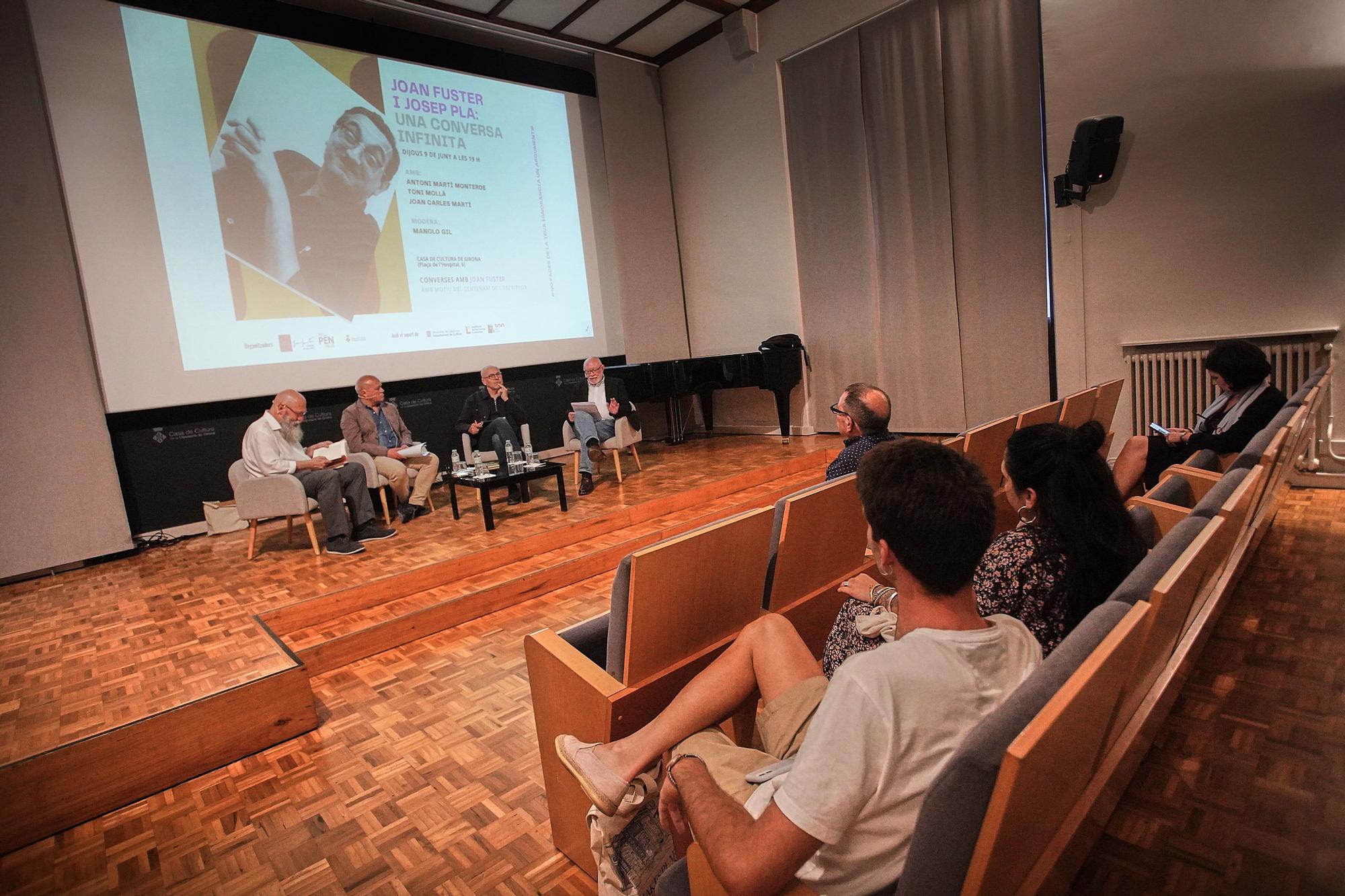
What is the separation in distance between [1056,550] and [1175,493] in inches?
36.6

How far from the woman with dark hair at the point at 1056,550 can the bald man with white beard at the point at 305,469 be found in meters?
3.67

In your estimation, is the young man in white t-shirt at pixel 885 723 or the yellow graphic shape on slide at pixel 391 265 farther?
the yellow graphic shape on slide at pixel 391 265

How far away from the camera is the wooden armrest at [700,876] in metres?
1.05

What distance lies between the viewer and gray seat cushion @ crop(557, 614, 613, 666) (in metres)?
1.81

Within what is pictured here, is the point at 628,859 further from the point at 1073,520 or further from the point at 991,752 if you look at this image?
the point at 1073,520

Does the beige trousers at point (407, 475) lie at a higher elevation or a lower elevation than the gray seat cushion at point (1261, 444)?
lower

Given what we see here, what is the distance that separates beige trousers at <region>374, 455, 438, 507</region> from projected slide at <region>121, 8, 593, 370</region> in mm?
1349

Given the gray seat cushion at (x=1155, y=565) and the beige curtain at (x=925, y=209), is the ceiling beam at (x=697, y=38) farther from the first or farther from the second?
the gray seat cushion at (x=1155, y=565)

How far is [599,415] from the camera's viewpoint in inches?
234

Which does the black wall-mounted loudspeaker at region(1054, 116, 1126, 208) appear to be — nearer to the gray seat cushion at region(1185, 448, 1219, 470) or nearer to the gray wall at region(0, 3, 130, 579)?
the gray seat cushion at region(1185, 448, 1219, 470)


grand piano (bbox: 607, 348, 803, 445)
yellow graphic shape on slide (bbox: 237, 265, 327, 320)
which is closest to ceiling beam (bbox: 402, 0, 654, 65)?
yellow graphic shape on slide (bbox: 237, 265, 327, 320)

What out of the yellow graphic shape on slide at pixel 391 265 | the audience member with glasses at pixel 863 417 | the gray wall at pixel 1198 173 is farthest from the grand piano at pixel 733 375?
the audience member with glasses at pixel 863 417

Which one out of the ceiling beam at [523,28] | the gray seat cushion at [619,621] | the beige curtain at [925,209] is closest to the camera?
the gray seat cushion at [619,621]

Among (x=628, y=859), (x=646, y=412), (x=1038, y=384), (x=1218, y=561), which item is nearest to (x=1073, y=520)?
(x=1218, y=561)
